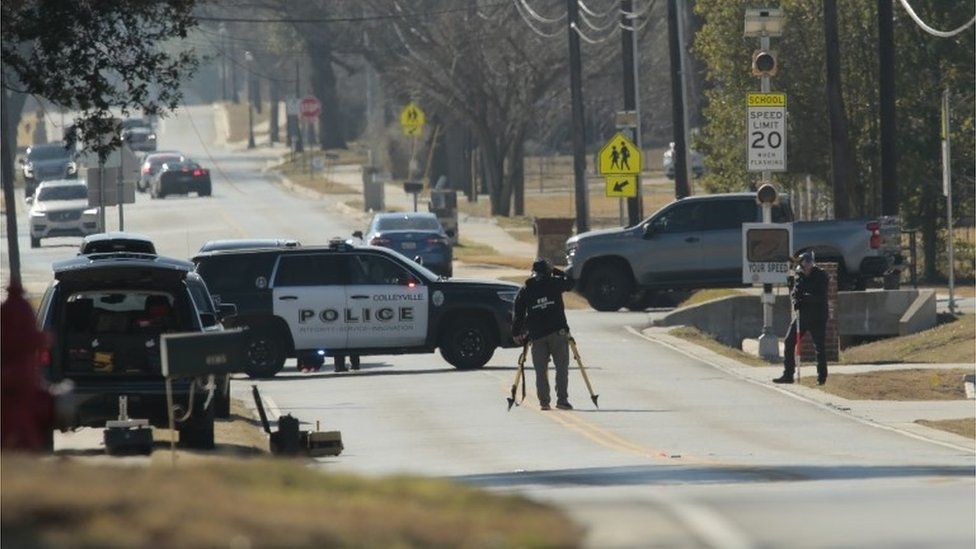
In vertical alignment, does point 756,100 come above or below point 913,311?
above

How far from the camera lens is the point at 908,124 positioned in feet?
142

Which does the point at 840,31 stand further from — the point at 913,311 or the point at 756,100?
the point at 756,100

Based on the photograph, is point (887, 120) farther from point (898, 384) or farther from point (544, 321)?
point (544, 321)

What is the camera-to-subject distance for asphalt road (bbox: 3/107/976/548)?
9.62 metres

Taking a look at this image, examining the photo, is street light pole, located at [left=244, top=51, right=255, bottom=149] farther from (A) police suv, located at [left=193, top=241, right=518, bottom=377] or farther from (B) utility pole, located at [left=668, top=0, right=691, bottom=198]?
(A) police suv, located at [left=193, top=241, right=518, bottom=377]

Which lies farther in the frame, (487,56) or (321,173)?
(321,173)

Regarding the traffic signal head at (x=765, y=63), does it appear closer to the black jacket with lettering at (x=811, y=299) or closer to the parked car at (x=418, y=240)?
the black jacket with lettering at (x=811, y=299)

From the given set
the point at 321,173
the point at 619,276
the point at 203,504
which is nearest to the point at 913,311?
the point at 619,276

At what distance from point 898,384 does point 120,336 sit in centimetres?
1204

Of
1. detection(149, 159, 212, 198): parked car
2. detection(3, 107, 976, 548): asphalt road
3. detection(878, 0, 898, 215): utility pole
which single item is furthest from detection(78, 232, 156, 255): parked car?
detection(149, 159, 212, 198): parked car

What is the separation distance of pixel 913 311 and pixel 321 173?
5855cm

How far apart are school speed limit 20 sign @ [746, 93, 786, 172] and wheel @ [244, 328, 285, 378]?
7.22 meters

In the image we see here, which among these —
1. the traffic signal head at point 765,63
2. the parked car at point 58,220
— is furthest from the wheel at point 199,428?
the parked car at point 58,220

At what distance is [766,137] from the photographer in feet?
93.9
